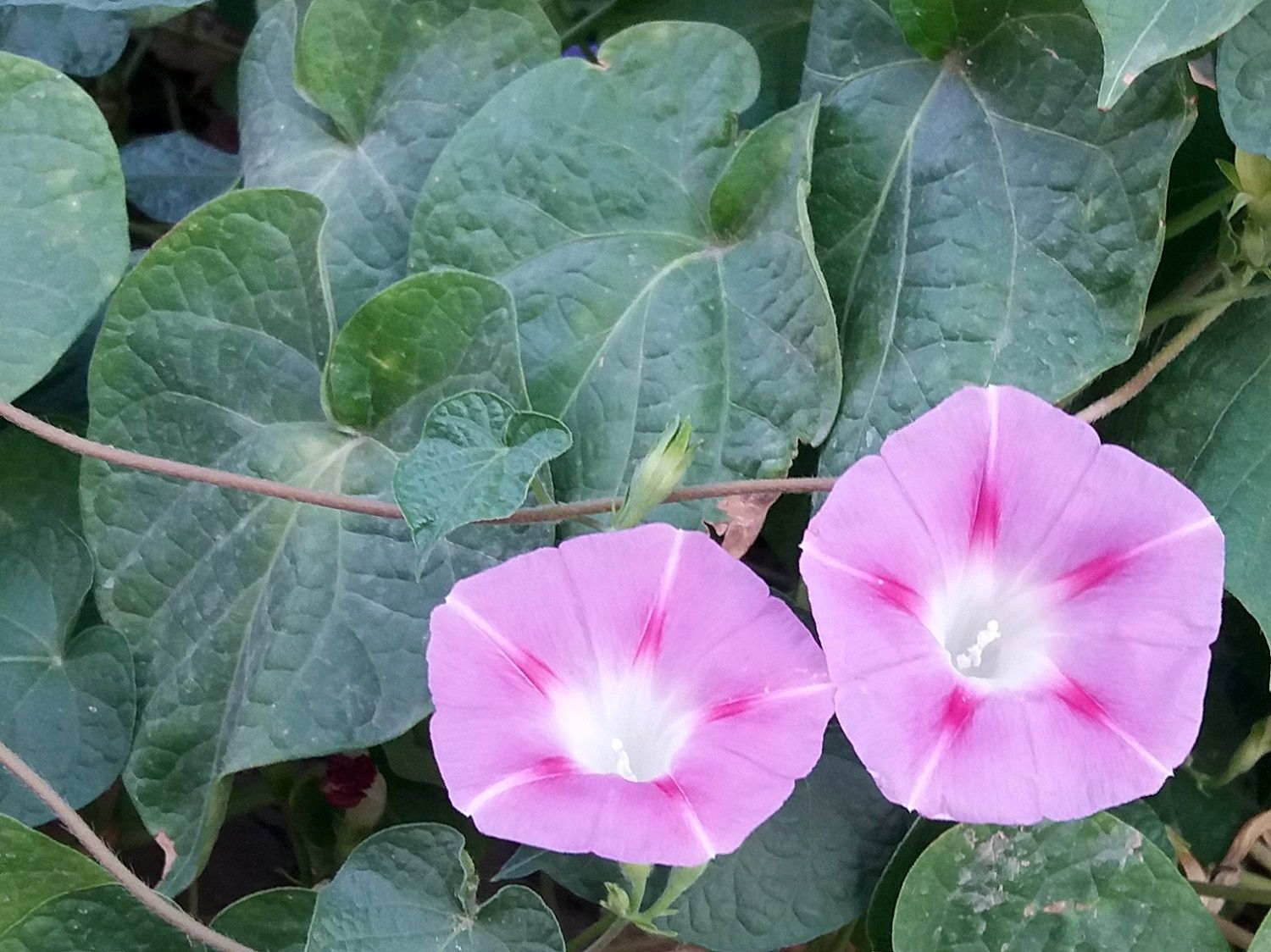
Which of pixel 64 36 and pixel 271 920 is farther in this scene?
pixel 64 36

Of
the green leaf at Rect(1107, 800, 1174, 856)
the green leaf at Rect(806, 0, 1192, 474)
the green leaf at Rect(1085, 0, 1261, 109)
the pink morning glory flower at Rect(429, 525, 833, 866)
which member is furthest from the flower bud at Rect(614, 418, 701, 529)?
the green leaf at Rect(1107, 800, 1174, 856)

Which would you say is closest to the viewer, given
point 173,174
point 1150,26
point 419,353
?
point 1150,26

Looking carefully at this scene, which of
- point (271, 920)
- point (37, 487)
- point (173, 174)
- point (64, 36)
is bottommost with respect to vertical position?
point (271, 920)

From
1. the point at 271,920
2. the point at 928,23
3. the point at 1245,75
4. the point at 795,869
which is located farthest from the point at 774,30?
the point at 271,920

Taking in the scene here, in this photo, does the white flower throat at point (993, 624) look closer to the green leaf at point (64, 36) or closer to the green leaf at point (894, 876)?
the green leaf at point (894, 876)

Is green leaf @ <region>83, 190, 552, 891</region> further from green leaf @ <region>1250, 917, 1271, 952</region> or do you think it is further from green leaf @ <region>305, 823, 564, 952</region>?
green leaf @ <region>1250, 917, 1271, 952</region>

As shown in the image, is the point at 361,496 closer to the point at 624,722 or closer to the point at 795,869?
the point at 624,722

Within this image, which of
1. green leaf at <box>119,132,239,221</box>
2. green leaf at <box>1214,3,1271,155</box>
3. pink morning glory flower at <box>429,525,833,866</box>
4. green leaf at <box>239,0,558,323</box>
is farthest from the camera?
green leaf at <box>119,132,239,221</box>
